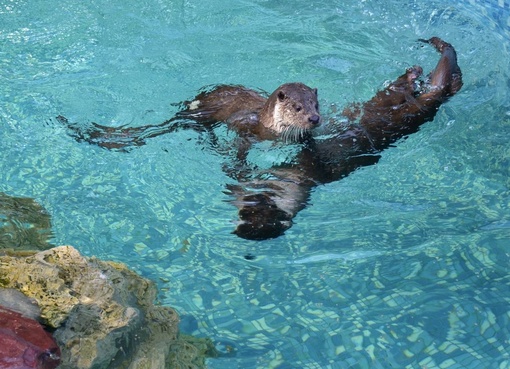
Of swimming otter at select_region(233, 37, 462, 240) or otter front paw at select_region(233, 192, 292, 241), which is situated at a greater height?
swimming otter at select_region(233, 37, 462, 240)

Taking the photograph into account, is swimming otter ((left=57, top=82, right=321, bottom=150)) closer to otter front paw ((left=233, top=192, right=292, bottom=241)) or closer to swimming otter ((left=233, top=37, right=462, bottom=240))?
swimming otter ((left=233, top=37, right=462, bottom=240))

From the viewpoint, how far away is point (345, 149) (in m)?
4.76

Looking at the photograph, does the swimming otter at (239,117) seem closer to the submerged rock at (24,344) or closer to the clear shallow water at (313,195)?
the clear shallow water at (313,195)

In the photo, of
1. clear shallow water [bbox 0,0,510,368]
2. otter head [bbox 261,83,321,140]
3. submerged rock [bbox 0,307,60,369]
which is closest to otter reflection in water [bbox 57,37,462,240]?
otter head [bbox 261,83,321,140]

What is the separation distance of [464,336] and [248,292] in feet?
3.87

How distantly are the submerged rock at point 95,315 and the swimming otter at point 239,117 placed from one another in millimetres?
1739

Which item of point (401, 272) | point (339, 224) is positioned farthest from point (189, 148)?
point (401, 272)

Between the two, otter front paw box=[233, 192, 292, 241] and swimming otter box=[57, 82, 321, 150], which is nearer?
otter front paw box=[233, 192, 292, 241]

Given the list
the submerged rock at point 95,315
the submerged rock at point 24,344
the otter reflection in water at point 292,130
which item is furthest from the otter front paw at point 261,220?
the submerged rock at point 24,344

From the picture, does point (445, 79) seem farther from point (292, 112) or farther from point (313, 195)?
point (313, 195)

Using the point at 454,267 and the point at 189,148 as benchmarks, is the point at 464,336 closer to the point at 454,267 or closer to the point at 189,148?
the point at 454,267

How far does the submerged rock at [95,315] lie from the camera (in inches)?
119

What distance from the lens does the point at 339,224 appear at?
4301mm

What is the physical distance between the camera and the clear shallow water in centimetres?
363
